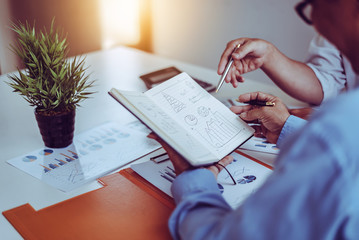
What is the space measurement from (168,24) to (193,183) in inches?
113

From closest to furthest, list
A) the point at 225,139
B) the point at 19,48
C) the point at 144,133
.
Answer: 1. the point at 225,139
2. the point at 19,48
3. the point at 144,133

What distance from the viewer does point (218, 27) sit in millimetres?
3021

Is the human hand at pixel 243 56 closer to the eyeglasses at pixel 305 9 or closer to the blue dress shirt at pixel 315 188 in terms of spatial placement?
the eyeglasses at pixel 305 9

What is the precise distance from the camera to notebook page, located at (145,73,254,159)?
3.07 feet

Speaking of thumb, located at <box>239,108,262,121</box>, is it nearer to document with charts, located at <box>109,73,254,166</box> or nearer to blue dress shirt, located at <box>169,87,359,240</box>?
Result: document with charts, located at <box>109,73,254,166</box>

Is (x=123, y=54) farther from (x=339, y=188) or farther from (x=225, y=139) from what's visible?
(x=339, y=188)

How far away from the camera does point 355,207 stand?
49 cm

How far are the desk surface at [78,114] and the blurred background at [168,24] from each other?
109cm

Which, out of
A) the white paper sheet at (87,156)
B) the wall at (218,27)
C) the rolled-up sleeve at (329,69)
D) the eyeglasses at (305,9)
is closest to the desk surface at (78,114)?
the white paper sheet at (87,156)

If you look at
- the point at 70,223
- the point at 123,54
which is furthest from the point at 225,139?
the point at 123,54

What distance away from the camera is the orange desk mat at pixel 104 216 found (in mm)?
753

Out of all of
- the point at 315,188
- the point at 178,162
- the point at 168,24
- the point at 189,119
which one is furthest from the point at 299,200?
the point at 168,24

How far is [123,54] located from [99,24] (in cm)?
141

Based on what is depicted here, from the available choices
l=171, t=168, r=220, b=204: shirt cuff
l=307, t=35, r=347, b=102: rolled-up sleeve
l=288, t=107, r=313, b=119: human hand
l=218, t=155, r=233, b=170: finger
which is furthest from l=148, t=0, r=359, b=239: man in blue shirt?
l=307, t=35, r=347, b=102: rolled-up sleeve
